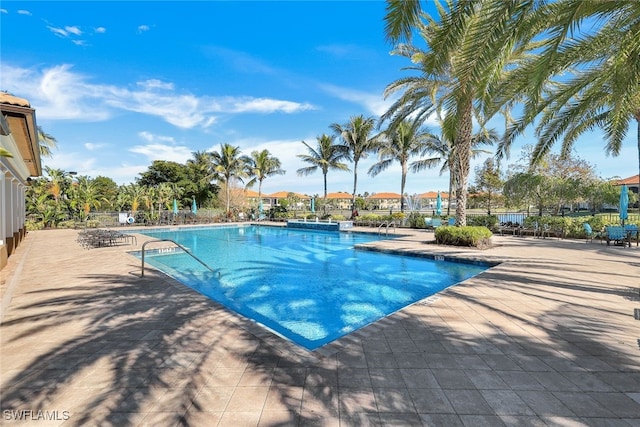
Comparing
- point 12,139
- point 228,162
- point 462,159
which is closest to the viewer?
point 12,139

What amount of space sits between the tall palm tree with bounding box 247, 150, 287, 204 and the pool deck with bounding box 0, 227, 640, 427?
89.4ft

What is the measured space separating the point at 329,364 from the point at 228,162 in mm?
30174

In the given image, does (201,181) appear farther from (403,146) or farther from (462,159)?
(462,159)

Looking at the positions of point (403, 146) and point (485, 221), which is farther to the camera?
point (403, 146)

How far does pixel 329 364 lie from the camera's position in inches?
123

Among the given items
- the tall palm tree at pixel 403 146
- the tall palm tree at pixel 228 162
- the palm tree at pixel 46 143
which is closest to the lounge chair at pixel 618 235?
the tall palm tree at pixel 403 146

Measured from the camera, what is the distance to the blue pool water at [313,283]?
6059 mm

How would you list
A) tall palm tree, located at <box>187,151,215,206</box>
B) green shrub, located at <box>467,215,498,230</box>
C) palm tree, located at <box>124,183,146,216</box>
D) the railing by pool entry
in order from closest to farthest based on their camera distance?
green shrub, located at <box>467,215,498,230</box>, the railing by pool entry, palm tree, located at <box>124,183,146,216</box>, tall palm tree, located at <box>187,151,215,206</box>

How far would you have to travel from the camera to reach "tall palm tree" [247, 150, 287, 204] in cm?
3198

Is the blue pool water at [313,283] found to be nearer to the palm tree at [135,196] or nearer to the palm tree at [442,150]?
the palm tree at [442,150]

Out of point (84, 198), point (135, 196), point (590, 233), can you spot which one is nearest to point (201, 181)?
point (135, 196)

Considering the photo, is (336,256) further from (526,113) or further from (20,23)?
(20,23)

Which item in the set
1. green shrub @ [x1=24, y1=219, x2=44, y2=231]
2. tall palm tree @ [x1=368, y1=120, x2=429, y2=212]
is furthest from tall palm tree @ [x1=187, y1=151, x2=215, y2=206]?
tall palm tree @ [x1=368, y1=120, x2=429, y2=212]

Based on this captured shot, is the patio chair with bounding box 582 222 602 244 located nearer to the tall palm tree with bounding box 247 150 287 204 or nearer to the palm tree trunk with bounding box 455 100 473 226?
the palm tree trunk with bounding box 455 100 473 226
